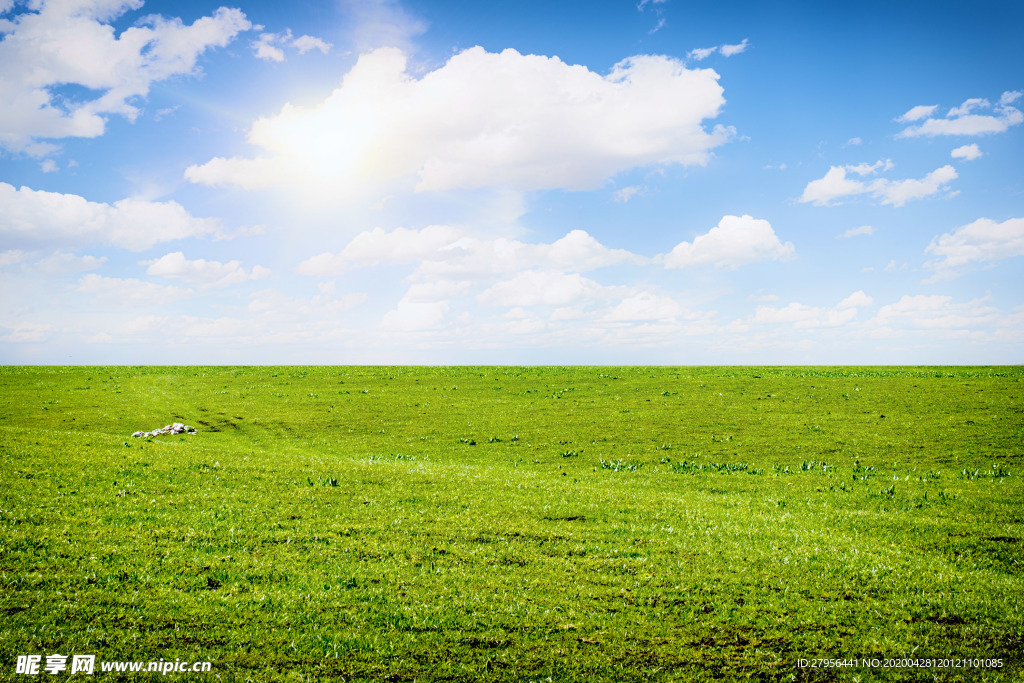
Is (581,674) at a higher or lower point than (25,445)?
lower

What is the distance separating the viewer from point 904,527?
18953 mm

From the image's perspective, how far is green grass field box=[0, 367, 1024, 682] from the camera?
36.8 ft

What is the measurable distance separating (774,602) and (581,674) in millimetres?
5842

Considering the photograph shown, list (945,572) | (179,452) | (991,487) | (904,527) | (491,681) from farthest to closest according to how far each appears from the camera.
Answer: (179,452)
(991,487)
(904,527)
(945,572)
(491,681)

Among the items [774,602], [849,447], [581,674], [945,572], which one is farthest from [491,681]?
[849,447]

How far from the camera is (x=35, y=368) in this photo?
65312 mm

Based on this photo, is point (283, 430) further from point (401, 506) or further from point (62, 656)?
point (62, 656)

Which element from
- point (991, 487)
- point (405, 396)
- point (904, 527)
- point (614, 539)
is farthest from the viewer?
point (405, 396)

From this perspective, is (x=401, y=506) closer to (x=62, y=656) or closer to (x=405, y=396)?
(x=62, y=656)

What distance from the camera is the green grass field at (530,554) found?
11.2 m

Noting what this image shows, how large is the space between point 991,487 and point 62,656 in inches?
1279

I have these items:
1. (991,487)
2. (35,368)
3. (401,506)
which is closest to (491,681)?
(401,506)

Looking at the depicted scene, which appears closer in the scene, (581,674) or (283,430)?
(581,674)

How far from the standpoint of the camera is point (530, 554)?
1596 centimetres
